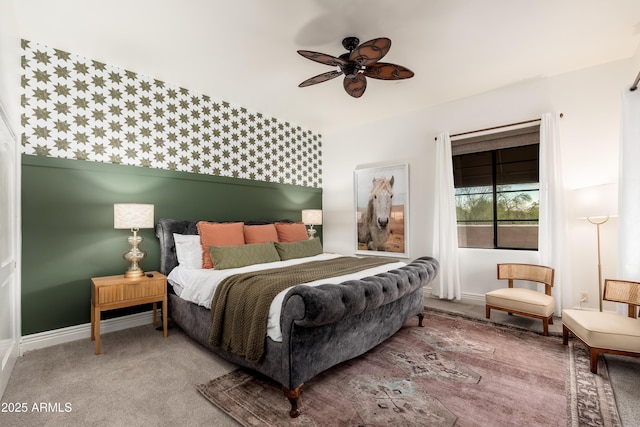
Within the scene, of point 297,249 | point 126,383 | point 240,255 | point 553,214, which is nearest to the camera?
point 126,383

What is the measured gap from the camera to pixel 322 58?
8.29ft

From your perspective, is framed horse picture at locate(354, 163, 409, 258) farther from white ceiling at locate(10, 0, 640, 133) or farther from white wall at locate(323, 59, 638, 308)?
white ceiling at locate(10, 0, 640, 133)

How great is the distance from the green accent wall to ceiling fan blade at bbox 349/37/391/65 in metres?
2.63

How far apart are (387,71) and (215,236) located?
2.49 meters

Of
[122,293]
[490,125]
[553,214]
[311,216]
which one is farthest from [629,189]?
[122,293]

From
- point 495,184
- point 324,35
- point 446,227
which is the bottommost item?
point 446,227

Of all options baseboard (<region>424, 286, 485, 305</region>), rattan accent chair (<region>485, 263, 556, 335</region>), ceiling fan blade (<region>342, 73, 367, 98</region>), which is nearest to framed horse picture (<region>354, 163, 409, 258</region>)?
baseboard (<region>424, 286, 485, 305</region>)

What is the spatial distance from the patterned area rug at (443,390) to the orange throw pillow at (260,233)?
5.83ft

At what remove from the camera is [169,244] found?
339 centimetres

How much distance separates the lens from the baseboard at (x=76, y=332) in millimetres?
2734

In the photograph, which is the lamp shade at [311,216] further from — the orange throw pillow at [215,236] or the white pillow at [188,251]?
the white pillow at [188,251]

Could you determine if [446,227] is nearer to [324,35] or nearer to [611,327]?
[611,327]

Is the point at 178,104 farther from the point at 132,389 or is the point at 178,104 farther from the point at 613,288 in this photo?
the point at 613,288

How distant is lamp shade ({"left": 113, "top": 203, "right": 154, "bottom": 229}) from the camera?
2861mm
